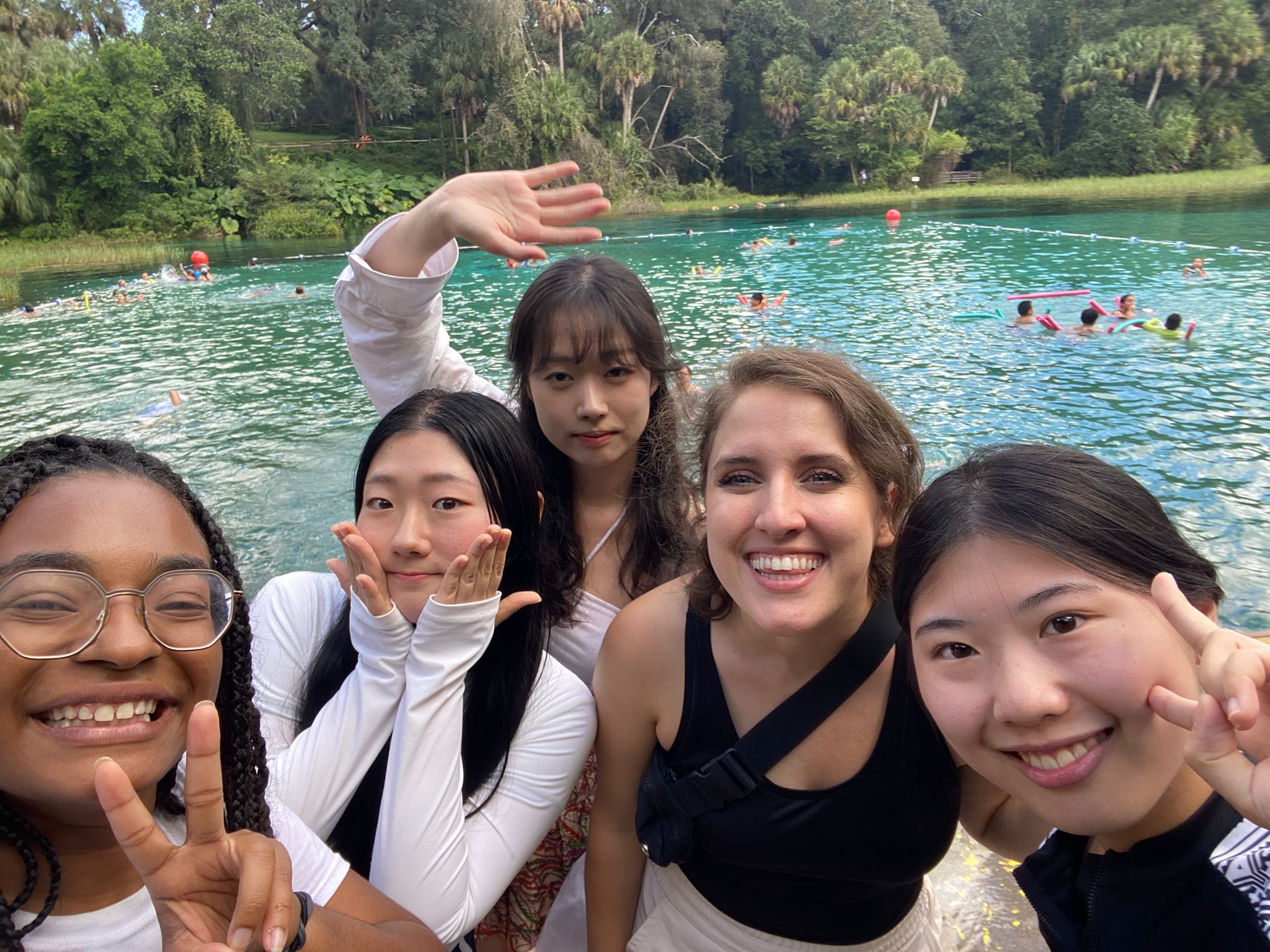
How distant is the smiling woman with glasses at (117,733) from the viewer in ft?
3.31

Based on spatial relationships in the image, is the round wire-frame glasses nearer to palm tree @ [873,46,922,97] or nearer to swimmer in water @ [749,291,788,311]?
swimmer in water @ [749,291,788,311]

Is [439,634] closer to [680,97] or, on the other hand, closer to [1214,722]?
[1214,722]

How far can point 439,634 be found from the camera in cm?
164

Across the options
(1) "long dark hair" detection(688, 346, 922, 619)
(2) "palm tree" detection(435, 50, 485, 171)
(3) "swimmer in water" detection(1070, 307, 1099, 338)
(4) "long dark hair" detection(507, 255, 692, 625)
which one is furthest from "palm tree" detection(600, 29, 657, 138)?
Answer: (1) "long dark hair" detection(688, 346, 922, 619)

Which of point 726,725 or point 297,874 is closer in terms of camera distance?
point 297,874

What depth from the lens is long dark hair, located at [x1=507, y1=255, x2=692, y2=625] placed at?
2.42 m

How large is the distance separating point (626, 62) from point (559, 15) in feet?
11.9

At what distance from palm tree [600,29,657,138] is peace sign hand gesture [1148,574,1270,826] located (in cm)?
4067

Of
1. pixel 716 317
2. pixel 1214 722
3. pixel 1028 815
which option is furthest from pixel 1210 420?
pixel 1214 722

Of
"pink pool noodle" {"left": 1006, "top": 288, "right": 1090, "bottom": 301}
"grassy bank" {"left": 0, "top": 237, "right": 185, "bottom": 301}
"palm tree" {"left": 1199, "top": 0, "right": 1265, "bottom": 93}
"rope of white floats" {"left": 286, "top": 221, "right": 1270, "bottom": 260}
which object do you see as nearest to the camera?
"pink pool noodle" {"left": 1006, "top": 288, "right": 1090, "bottom": 301}

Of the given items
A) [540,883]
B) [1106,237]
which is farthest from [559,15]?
[540,883]

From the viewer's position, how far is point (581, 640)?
2.30 m

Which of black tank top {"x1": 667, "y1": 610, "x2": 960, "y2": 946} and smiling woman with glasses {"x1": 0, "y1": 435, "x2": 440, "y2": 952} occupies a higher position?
smiling woman with glasses {"x1": 0, "y1": 435, "x2": 440, "y2": 952}

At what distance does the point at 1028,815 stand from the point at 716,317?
12.5m
